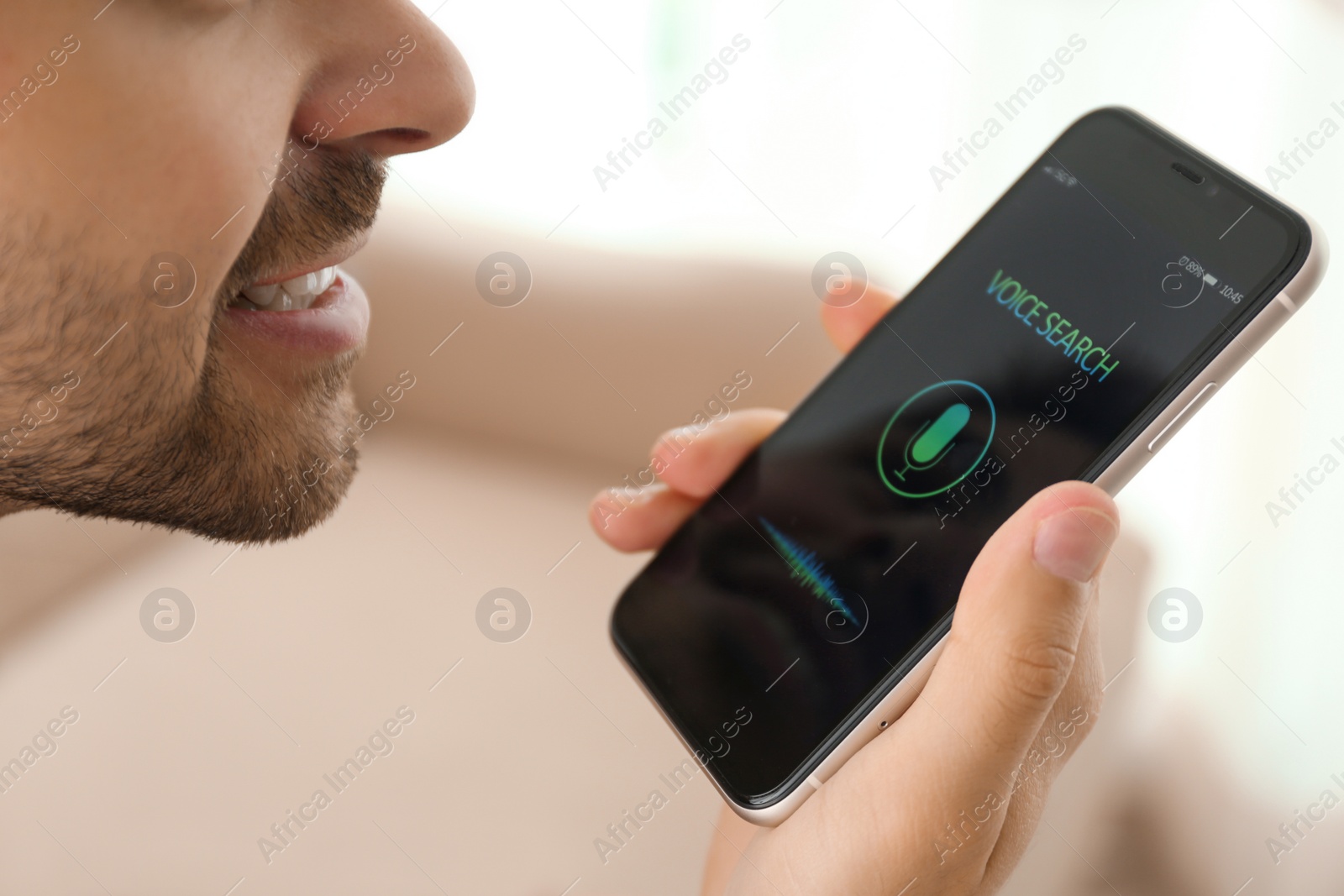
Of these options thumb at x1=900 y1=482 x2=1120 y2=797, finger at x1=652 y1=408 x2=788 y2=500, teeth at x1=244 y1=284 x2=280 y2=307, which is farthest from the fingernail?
teeth at x1=244 y1=284 x2=280 y2=307

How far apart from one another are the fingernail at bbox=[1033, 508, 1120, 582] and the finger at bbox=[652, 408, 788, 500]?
0.24 metres

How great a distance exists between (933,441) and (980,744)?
0.59 ft

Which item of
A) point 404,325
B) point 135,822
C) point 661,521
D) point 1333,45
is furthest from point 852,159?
point 135,822

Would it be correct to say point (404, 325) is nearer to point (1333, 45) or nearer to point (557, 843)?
point (557, 843)

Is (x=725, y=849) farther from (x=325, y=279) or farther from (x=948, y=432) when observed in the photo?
(x=325, y=279)

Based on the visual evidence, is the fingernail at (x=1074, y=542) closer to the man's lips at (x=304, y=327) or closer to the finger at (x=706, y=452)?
the finger at (x=706, y=452)

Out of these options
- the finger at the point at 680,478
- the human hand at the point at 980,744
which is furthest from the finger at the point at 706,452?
the human hand at the point at 980,744

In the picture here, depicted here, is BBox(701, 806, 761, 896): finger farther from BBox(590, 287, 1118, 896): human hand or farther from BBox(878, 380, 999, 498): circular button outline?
BBox(878, 380, 999, 498): circular button outline

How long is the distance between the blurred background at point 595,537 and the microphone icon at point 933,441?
35 cm

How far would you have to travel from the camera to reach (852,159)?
1143mm

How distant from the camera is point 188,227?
45cm

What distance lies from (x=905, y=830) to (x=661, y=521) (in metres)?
0.24

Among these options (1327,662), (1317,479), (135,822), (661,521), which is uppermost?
(1317,479)

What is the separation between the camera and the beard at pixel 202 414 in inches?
18.4
